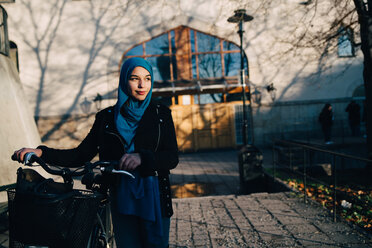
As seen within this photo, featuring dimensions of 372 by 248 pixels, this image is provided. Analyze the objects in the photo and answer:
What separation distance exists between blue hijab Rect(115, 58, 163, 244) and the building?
35.2 feet

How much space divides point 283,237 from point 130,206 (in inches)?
97.6

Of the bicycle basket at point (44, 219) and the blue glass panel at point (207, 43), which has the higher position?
the blue glass panel at point (207, 43)

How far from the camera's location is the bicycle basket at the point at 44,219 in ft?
4.24

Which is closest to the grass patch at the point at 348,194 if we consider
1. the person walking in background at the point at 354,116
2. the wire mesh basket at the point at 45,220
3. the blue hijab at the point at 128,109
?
the blue hijab at the point at 128,109

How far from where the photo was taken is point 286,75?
1348 centimetres

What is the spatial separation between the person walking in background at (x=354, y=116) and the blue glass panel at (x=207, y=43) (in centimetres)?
666

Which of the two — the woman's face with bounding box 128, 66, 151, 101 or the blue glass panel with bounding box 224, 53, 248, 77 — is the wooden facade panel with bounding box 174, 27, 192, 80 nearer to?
the blue glass panel with bounding box 224, 53, 248, 77

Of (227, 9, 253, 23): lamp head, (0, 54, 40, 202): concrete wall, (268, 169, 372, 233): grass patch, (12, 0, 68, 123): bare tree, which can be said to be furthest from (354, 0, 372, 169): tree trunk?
(12, 0, 68, 123): bare tree

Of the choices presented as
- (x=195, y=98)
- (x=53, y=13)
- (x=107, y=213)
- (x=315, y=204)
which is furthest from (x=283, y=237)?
(x=53, y=13)

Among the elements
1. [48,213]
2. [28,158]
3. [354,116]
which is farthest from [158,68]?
[48,213]

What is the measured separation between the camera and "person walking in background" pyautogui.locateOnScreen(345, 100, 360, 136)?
1241cm

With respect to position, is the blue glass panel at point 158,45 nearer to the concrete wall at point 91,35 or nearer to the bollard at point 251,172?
the concrete wall at point 91,35

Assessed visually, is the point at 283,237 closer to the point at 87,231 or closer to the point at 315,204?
the point at 315,204

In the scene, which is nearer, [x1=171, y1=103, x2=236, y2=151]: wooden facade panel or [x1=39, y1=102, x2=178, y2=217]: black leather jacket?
[x1=39, y1=102, x2=178, y2=217]: black leather jacket
